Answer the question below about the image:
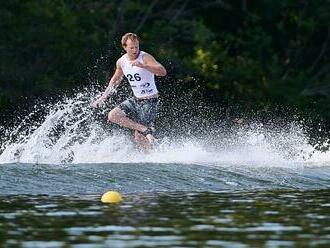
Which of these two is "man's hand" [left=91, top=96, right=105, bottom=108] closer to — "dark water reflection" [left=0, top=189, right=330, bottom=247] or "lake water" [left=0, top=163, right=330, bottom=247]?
"lake water" [left=0, top=163, right=330, bottom=247]

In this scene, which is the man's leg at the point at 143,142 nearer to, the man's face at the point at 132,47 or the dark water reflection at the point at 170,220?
the man's face at the point at 132,47

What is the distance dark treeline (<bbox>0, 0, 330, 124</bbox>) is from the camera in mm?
37406

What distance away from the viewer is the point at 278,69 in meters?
43.0

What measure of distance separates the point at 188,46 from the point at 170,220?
99.8ft

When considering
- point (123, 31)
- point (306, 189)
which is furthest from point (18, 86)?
point (306, 189)

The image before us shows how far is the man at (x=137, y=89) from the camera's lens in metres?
21.2

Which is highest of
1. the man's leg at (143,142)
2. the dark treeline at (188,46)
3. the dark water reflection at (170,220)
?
the dark treeline at (188,46)

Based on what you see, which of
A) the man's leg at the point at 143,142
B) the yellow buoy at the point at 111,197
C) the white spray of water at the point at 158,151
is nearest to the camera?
the yellow buoy at the point at 111,197

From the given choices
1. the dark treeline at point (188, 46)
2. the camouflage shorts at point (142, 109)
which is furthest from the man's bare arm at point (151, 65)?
the dark treeline at point (188, 46)

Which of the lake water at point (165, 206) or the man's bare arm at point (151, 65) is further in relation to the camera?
the man's bare arm at point (151, 65)

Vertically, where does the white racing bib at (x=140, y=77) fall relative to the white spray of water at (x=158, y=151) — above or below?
above

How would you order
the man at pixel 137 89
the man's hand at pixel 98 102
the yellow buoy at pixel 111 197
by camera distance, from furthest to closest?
the man's hand at pixel 98 102 → the man at pixel 137 89 → the yellow buoy at pixel 111 197

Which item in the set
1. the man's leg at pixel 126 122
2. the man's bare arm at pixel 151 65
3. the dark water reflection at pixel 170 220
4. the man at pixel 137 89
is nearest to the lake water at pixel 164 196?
the dark water reflection at pixel 170 220

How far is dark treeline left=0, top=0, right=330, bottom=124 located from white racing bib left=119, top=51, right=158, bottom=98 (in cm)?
1495
